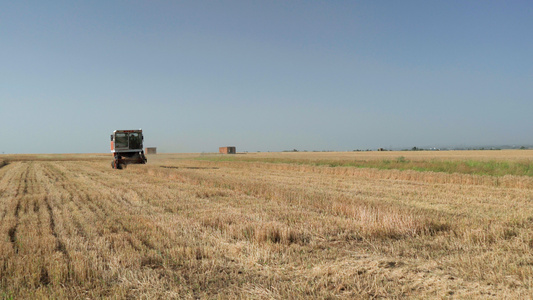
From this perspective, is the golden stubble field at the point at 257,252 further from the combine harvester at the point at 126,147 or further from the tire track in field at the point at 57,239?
the combine harvester at the point at 126,147

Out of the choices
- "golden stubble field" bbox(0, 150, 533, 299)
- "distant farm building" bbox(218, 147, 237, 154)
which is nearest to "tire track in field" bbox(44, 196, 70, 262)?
"golden stubble field" bbox(0, 150, 533, 299)

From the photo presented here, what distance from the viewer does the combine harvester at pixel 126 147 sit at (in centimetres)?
2811

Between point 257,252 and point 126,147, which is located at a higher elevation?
point 126,147

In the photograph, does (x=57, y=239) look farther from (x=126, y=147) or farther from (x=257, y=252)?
(x=126, y=147)

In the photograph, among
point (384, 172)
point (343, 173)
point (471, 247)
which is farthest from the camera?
point (343, 173)

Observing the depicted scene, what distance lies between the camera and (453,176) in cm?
1812

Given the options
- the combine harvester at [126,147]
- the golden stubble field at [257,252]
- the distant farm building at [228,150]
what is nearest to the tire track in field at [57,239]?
the golden stubble field at [257,252]

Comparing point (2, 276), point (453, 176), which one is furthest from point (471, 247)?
point (453, 176)

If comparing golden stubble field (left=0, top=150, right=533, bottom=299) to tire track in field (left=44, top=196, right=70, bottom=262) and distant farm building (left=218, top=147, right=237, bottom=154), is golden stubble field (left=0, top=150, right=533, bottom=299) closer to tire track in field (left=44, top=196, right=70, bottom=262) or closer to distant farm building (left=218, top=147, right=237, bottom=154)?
tire track in field (left=44, top=196, right=70, bottom=262)

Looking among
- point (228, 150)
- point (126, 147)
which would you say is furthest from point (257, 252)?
point (228, 150)

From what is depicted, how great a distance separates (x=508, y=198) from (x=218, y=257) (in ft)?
39.0

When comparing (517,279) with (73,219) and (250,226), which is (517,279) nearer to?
(250,226)

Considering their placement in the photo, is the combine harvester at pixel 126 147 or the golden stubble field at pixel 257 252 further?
the combine harvester at pixel 126 147

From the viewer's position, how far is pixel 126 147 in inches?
1122
